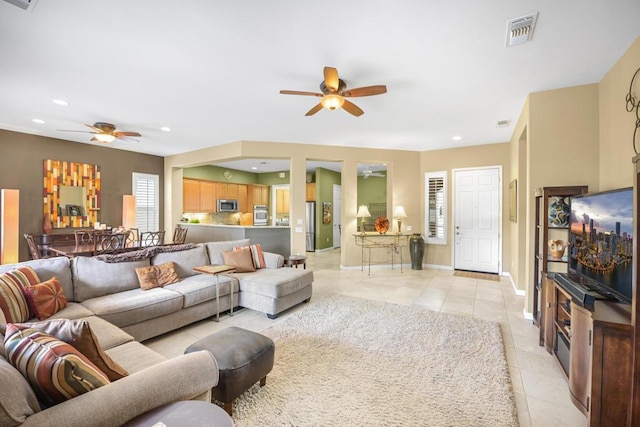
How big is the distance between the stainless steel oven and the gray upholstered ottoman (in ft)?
24.5

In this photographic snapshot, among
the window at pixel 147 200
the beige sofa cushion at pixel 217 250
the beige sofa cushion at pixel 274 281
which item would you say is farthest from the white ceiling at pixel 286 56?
the window at pixel 147 200

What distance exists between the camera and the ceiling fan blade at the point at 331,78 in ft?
8.27

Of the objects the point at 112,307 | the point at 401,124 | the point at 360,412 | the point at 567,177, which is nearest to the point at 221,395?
the point at 360,412

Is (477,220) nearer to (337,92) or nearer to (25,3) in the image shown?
(337,92)

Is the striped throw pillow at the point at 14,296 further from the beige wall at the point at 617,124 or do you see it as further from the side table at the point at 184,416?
the beige wall at the point at 617,124

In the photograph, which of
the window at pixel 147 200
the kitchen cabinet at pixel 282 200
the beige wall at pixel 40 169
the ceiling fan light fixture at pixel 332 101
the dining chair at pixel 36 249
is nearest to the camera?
the ceiling fan light fixture at pixel 332 101

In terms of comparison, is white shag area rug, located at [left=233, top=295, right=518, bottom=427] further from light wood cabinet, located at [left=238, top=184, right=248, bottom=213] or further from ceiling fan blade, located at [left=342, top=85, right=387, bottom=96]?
light wood cabinet, located at [left=238, top=184, right=248, bottom=213]

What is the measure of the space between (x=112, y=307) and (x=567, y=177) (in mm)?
4896

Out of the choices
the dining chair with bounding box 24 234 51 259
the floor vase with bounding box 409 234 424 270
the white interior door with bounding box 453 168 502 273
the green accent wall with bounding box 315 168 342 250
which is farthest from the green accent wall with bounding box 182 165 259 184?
the white interior door with bounding box 453 168 502 273

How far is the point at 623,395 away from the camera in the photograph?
5.31 ft

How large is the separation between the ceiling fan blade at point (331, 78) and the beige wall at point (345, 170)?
3.12 meters

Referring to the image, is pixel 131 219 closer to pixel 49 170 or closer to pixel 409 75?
pixel 49 170

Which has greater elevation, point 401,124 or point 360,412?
point 401,124

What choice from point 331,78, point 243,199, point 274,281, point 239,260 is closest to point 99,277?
point 239,260
